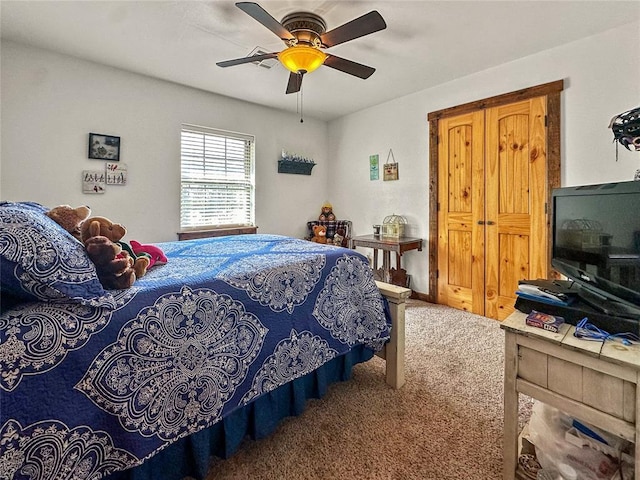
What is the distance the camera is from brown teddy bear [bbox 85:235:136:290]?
1.08 metres

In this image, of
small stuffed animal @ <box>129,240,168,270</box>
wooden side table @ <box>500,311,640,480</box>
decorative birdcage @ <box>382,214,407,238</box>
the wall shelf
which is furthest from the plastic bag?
the wall shelf

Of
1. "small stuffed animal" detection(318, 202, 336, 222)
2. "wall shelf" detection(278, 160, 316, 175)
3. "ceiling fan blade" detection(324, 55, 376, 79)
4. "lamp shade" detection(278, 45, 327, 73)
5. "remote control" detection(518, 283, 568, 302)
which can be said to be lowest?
"remote control" detection(518, 283, 568, 302)

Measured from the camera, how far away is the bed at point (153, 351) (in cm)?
Answer: 82

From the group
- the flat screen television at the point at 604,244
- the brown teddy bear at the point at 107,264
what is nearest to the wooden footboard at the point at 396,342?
the flat screen television at the point at 604,244

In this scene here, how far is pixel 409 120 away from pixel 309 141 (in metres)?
1.53

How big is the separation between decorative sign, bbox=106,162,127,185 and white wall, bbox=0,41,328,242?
0.17 ft

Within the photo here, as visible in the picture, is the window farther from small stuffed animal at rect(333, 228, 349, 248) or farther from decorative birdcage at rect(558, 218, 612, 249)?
decorative birdcage at rect(558, 218, 612, 249)

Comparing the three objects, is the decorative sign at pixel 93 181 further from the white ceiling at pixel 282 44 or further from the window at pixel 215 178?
the white ceiling at pixel 282 44

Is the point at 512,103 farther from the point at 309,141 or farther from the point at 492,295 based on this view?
the point at 309,141

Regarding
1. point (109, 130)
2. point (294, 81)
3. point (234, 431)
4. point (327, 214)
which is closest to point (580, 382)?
point (234, 431)

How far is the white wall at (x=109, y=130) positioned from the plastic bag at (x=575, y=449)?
3.46 metres

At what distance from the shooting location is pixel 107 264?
3.55 ft

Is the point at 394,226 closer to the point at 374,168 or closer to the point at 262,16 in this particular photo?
the point at 374,168

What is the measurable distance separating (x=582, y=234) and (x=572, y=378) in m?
0.64
